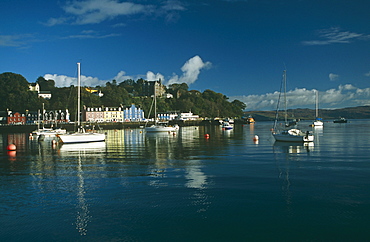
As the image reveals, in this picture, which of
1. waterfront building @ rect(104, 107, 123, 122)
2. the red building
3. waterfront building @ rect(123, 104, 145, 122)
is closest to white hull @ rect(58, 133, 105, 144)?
the red building

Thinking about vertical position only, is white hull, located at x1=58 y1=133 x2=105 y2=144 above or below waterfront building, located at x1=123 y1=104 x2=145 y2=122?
below

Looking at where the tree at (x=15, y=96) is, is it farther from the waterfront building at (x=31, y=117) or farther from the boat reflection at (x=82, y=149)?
the boat reflection at (x=82, y=149)

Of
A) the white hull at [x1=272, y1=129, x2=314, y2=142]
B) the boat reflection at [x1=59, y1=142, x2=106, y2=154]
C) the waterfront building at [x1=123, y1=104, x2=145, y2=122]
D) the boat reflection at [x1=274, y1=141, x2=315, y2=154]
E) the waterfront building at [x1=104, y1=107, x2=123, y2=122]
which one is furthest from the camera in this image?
the waterfront building at [x1=123, y1=104, x2=145, y2=122]

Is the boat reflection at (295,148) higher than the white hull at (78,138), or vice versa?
the white hull at (78,138)

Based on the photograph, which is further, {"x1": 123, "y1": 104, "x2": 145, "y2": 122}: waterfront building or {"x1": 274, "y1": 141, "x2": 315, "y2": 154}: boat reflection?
{"x1": 123, "y1": 104, "x2": 145, "y2": 122}: waterfront building

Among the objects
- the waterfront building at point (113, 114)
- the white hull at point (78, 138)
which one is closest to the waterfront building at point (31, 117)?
the waterfront building at point (113, 114)

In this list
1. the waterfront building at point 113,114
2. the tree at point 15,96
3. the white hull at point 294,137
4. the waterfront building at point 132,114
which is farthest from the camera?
the waterfront building at point 132,114

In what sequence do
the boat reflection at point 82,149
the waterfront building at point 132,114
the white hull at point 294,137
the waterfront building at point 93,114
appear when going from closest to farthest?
the boat reflection at point 82,149
the white hull at point 294,137
the waterfront building at point 93,114
the waterfront building at point 132,114

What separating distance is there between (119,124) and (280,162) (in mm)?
111979

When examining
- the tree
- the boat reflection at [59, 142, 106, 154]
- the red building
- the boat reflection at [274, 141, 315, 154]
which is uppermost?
the tree

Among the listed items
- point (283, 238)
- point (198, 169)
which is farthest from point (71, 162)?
point (283, 238)

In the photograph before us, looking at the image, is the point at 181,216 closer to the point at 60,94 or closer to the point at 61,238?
the point at 61,238

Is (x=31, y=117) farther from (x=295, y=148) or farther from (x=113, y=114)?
(x=295, y=148)

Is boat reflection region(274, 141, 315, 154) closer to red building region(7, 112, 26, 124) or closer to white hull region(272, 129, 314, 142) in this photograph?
white hull region(272, 129, 314, 142)
